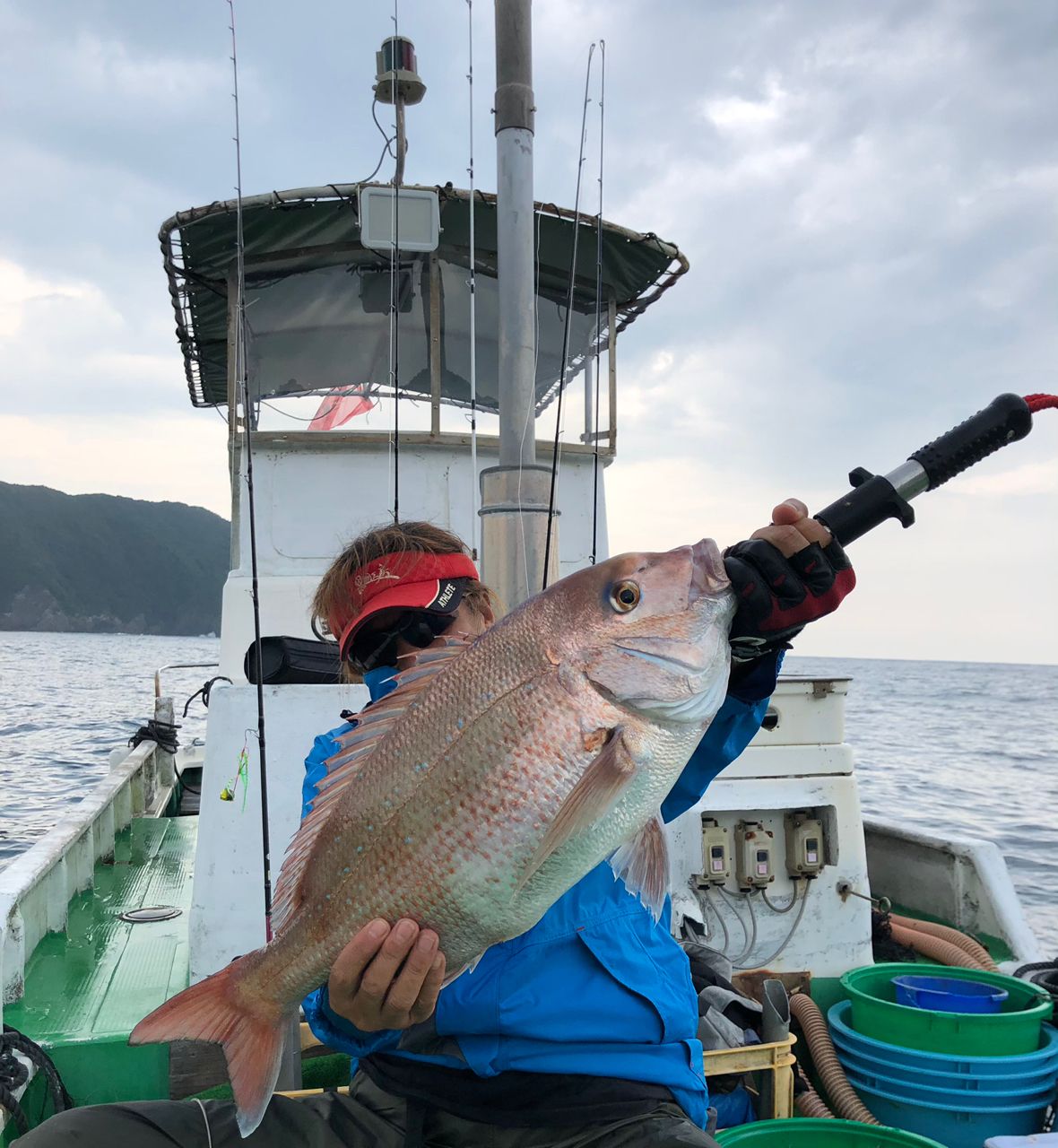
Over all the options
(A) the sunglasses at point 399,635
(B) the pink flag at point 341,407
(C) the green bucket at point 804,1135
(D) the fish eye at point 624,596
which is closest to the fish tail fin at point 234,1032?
(A) the sunglasses at point 399,635

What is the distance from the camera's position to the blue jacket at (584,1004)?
6.08 ft

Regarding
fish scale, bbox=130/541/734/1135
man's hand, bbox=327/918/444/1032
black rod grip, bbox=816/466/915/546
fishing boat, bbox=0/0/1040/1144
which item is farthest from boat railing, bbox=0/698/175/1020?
black rod grip, bbox=816/466/915/546

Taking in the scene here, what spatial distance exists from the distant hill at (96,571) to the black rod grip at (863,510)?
120 metres

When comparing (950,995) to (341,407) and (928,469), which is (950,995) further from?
(341,407)

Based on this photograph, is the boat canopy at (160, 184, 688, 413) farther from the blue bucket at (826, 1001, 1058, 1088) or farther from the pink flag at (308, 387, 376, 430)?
the blue bucket at (826, 1001, 1058, 1088)

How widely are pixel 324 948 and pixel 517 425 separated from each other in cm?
264

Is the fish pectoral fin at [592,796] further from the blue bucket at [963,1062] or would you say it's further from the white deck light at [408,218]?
the white deck light at [408,218]

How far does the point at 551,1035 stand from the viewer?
1845 mm

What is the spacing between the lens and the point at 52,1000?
373cm

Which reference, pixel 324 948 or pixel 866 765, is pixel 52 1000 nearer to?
pixel 324 948

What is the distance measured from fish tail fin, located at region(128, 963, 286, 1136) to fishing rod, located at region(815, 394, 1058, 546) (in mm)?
1403

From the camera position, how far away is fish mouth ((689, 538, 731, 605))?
160 centimetres

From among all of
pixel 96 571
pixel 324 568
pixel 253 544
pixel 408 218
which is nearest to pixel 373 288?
pixel 408 218

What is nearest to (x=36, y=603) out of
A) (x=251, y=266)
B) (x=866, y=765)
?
(x=866, y=765)
